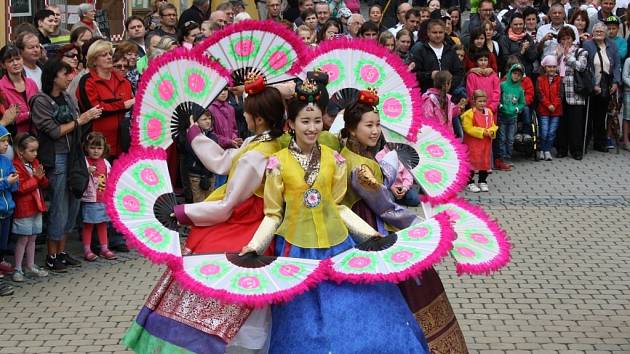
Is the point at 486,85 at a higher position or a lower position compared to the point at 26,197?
higher

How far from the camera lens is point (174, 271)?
17.2ft

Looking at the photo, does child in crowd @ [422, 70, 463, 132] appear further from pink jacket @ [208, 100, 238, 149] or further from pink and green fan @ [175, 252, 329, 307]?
pink and green fan @ [175, 252, 329, 307]

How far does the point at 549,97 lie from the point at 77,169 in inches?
254

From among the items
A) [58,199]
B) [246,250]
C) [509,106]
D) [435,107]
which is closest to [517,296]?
[246,250]

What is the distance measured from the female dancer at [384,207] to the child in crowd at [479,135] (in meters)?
5.30

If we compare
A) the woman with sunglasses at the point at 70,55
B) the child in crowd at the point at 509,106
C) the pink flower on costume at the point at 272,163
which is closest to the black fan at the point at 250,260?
the pink flower on costume at the point at 272,163

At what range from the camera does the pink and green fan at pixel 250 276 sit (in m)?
4.93

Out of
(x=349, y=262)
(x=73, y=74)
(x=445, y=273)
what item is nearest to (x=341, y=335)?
(x=349, y=262)

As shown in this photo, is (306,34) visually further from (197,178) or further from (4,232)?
(4,232)

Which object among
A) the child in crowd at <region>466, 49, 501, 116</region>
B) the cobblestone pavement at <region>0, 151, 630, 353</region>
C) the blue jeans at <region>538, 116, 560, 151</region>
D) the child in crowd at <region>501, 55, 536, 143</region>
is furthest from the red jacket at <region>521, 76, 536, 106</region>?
the cobblestone pavement at <region>0, 151, 630, 353</region>

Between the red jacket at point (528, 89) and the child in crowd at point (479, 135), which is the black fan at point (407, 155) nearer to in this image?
the child in crowd at point (479, 135)

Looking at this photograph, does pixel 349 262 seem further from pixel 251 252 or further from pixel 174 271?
pixel 174 271

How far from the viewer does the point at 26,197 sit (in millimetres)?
7770

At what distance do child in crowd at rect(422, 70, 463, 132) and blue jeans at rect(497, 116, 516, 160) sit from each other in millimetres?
1653
